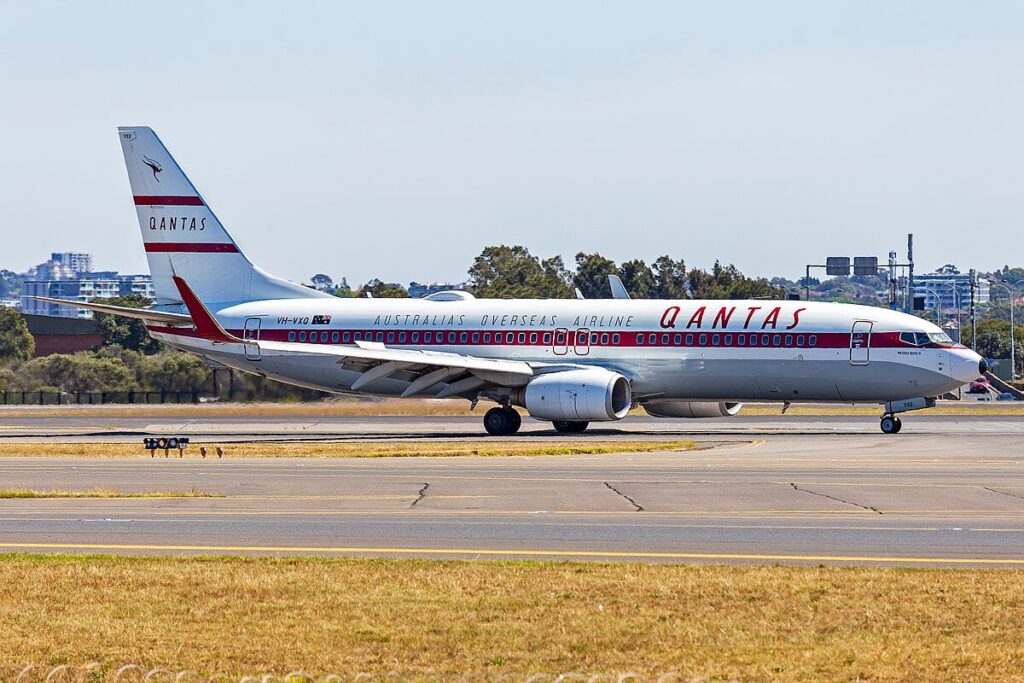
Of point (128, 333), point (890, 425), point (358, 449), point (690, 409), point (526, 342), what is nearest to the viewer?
point (358, 449)

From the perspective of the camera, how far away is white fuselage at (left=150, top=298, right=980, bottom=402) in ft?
139

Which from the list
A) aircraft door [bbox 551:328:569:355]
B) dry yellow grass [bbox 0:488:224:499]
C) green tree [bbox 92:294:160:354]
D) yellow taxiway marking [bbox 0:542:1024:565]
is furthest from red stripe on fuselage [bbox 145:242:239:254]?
green tree [bbox 92:294:160:354]

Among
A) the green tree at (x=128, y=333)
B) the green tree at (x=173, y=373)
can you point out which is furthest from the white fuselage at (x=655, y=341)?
the green tree at (x=128, y=333)

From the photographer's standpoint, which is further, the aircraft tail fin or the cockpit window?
the aircraft tail fin

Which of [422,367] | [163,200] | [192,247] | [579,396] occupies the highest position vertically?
[163,200]

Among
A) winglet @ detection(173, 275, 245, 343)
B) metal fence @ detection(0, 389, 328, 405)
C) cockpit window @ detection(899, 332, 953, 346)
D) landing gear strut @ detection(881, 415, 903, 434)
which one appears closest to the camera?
cockpit window @ detection(899, 332, 953, 346)

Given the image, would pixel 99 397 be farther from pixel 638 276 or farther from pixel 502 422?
pixel 638 276

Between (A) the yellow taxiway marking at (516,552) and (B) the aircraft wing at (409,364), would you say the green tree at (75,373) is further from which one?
(A) the yellow taxiway marking at (516,552)

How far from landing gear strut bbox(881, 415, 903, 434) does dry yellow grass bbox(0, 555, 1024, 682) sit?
27.8m

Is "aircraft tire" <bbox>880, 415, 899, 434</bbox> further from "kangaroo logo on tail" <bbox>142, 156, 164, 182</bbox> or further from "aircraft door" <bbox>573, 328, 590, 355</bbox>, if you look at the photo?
"kangaroo logo on tail" <bbox>142, 156, 164, 182</bbox>

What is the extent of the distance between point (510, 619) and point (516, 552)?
4297 millimetres

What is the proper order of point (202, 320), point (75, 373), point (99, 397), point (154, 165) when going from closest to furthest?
point (202, 320) → point (154, 165) → point (99, 397) → point (75, 373)

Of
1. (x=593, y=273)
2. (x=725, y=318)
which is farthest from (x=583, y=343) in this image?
(x=593, y=273)

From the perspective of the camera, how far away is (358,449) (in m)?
36.1
